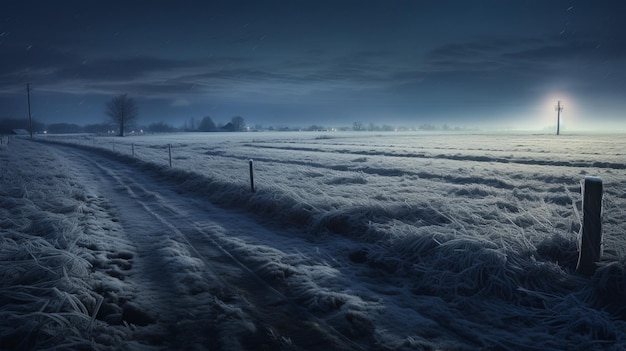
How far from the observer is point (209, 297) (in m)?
4.80

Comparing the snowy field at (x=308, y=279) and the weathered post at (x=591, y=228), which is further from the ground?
the weathered post at (x=591, y=228)

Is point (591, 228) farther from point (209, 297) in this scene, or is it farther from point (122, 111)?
point (122, 111)

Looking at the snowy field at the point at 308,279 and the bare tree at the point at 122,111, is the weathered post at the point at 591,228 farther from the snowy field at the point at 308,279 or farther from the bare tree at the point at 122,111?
the bare tree at the point at 122,111

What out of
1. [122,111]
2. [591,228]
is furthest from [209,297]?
[122,111]

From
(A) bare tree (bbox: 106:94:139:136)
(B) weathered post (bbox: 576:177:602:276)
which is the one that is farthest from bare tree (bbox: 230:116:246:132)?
(B) weathered post (bbox: 576:177:602:276)

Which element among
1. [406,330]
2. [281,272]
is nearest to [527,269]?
[406,330]

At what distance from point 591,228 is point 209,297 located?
18.0 ft

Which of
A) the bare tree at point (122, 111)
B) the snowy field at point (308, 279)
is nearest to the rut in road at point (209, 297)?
the snowy field at point (308, 279)

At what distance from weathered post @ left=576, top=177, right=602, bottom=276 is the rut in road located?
3.75 m

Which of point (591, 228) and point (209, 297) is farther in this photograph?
point (591, 228)

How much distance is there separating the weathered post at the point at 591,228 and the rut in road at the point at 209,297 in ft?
12.3

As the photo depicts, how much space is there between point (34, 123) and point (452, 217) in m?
219

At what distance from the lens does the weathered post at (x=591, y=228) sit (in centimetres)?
514

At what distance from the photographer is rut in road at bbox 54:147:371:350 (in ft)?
12.6
